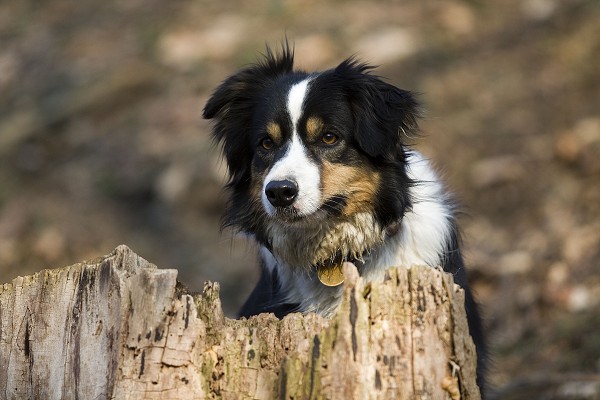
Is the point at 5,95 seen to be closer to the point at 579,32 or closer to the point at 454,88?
the point at 454,88

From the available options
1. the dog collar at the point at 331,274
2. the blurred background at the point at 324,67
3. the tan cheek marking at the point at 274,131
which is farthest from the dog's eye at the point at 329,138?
the blurred background at the point at 324,67

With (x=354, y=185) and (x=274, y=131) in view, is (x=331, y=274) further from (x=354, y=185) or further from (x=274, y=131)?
(x=274, y=131)

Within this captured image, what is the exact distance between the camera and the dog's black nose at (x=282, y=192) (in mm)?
3803

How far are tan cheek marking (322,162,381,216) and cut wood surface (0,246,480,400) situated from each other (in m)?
1.35

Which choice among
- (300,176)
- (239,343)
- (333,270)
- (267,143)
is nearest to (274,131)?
(267,143)

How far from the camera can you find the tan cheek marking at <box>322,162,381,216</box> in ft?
13.1

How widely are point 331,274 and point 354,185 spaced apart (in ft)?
1.55

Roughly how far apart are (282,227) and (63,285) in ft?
5.27

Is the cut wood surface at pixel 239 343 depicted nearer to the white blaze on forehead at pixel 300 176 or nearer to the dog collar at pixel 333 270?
the white blaze on forehead at pixel 300 176

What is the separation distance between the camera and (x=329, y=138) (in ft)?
13.4

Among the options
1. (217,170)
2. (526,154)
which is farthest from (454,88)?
(217,170)

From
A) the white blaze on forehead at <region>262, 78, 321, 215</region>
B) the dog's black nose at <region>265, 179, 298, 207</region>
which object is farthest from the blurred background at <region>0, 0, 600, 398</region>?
the dog's black nose at <region>265, 179, 298, 207</region>

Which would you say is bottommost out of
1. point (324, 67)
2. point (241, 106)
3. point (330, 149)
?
point (330, 149)

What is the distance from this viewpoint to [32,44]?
488 inches
